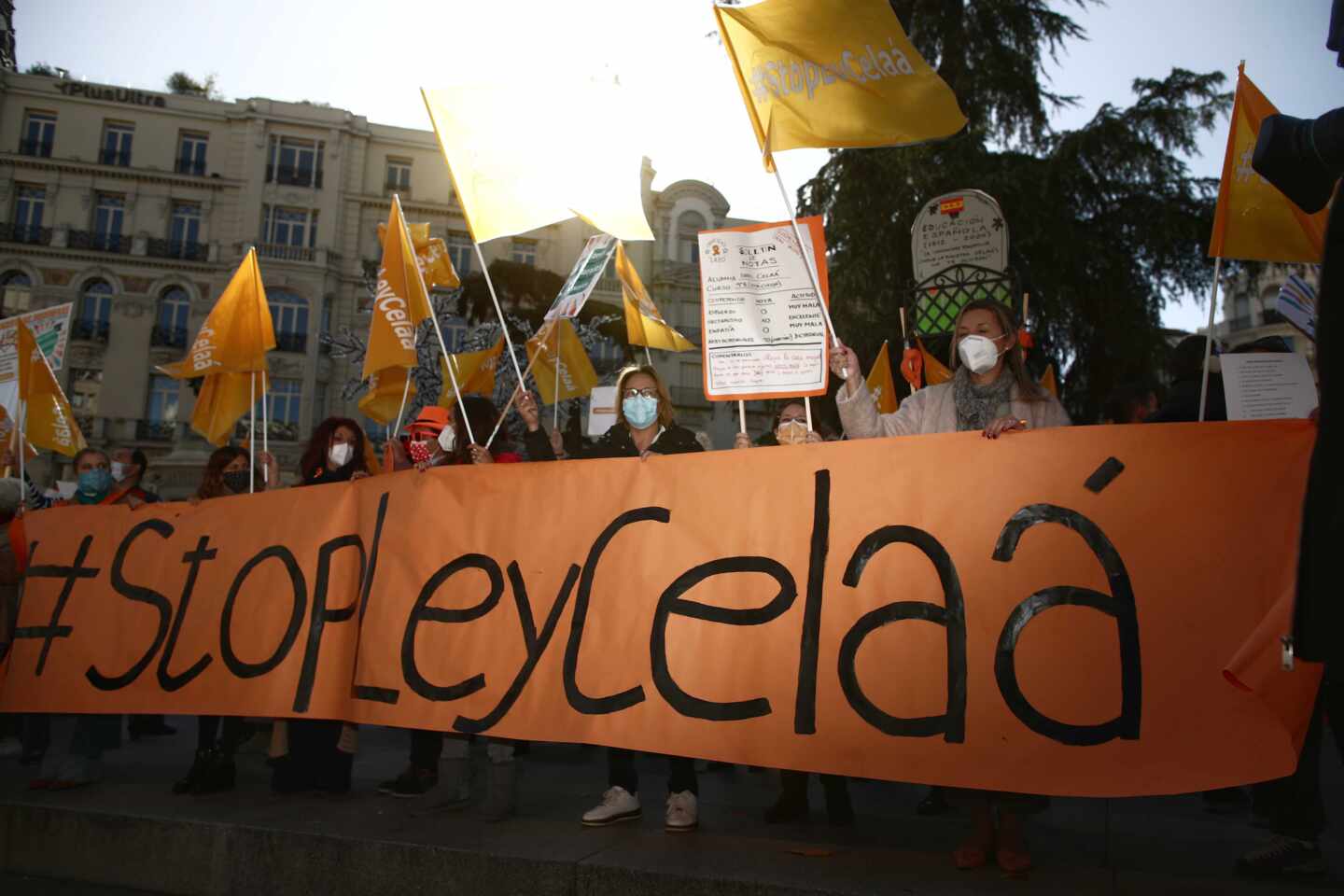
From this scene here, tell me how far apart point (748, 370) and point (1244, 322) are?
2380 inches

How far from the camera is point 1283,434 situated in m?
2.89

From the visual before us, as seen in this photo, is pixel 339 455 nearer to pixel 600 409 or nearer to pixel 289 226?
pixel 600 409

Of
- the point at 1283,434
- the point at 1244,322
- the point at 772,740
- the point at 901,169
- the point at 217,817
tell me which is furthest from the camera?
the point at 1244,322

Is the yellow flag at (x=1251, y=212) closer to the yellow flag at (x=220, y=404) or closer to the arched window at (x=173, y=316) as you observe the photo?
the yellow flag at (x=220, y=404)

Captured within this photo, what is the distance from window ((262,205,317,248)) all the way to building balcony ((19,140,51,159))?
28.3ft

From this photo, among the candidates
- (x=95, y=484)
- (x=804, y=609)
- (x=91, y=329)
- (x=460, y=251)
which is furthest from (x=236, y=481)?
(x=91, y=329)

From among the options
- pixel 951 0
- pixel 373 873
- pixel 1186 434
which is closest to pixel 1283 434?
pixel 1186 434

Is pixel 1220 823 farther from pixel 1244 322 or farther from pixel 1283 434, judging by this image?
pixel 1244 322

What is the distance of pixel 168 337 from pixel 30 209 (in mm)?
7389

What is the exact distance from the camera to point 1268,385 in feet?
13.1

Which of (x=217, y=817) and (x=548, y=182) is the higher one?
(x=548, y=182)

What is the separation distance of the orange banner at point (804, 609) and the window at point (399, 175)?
124 feet

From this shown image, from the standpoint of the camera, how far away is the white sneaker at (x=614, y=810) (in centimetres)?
362

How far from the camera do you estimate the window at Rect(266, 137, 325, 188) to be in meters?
38.2
